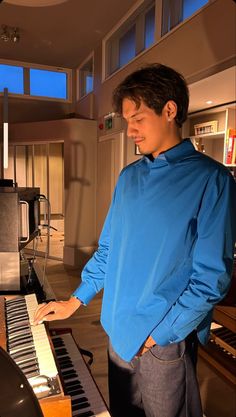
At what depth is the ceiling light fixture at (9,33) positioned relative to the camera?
4312mm

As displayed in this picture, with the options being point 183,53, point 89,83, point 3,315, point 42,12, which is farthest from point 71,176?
point 3,315

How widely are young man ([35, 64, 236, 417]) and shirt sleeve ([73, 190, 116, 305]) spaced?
110mm

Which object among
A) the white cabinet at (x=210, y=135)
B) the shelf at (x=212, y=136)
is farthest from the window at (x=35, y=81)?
the shelf at (x=212, y=136)

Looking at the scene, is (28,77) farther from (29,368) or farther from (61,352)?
(29,368)

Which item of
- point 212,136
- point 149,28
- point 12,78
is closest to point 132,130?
point 212,136

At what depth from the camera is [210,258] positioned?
77 cm

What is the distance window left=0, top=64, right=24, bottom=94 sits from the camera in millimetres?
5527

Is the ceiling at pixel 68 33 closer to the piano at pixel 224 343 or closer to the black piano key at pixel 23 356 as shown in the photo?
the piano at pixel 224 343

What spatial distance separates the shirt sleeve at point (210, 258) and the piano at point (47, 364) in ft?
1.15

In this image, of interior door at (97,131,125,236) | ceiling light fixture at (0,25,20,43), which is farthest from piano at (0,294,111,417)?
ceiling light fixture at (0,25,20,43)

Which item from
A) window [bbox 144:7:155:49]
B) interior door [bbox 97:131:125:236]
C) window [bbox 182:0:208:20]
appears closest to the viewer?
window [bbox 182:0:208:20]

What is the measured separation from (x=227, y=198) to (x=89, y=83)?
533cm

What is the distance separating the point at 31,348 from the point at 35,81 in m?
5.76

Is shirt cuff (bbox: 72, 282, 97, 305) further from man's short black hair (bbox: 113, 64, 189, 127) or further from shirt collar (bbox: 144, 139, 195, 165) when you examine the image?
man's short black hair (bbox: 113, 64, 189, 127)
